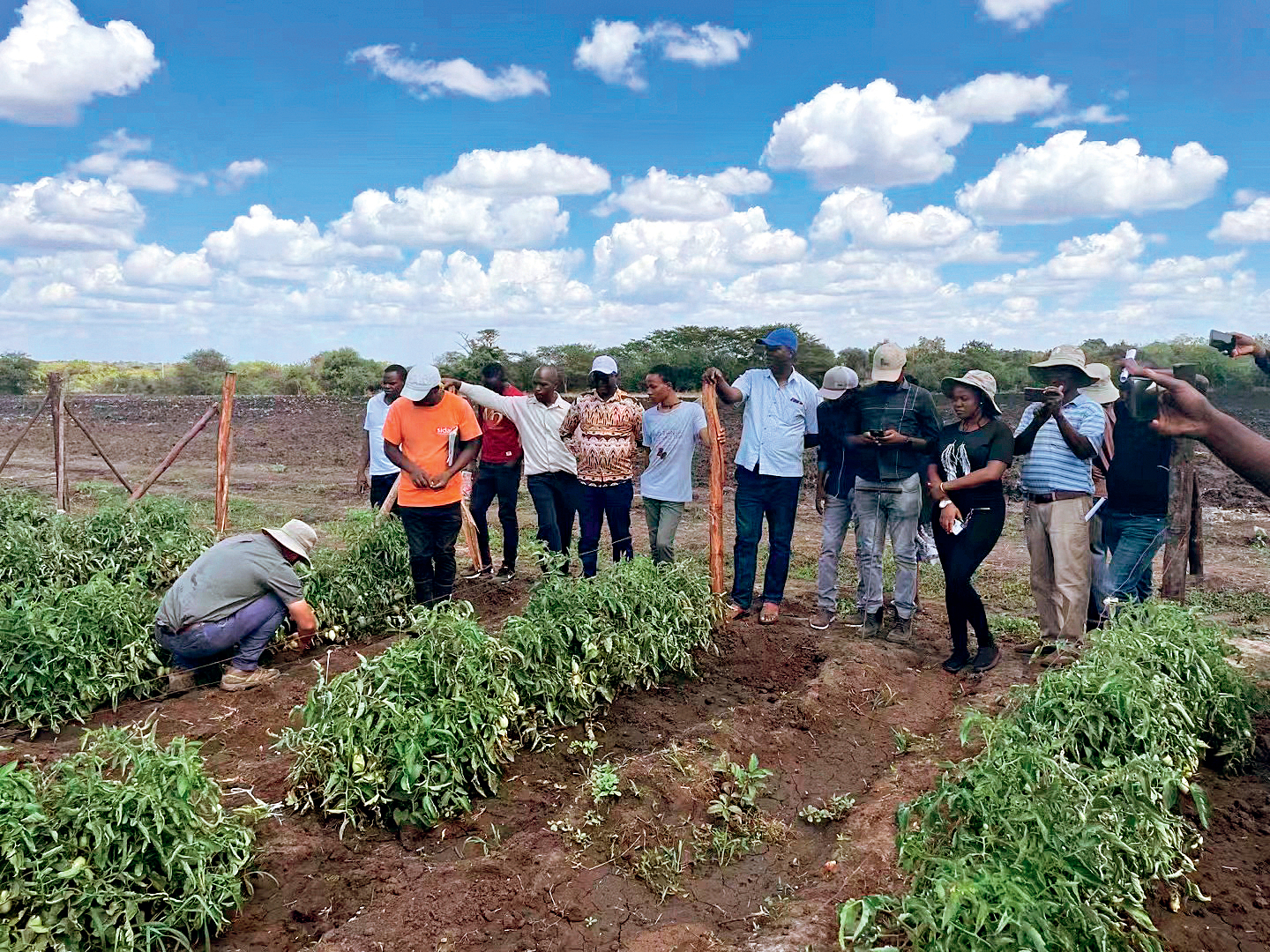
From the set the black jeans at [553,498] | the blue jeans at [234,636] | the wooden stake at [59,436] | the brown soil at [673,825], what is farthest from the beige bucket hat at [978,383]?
the wooden stake at [59,436]

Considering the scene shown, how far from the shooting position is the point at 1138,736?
3822 mm

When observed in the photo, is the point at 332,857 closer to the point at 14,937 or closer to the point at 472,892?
the point at 472,892

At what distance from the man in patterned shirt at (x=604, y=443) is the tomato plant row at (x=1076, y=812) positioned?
301cm

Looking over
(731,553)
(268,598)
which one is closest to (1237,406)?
(731,553)

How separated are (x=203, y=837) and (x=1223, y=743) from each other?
181 inches

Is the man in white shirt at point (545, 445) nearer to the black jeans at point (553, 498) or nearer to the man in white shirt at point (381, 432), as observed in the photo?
the black jeans at point (553, 498)

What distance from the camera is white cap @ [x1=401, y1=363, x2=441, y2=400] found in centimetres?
613

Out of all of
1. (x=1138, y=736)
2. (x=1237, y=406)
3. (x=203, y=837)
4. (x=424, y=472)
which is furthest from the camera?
(x=1237, y=406)

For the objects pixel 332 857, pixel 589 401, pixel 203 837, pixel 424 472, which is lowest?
pixel 332 857

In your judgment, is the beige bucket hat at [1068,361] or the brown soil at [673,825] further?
the beige bucket hat at [1068,361]

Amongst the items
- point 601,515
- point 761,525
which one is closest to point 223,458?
point 601,515

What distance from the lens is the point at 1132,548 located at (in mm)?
5684

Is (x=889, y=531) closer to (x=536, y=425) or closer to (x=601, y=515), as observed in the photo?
(x=601, y=515)

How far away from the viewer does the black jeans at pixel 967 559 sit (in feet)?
18.4
